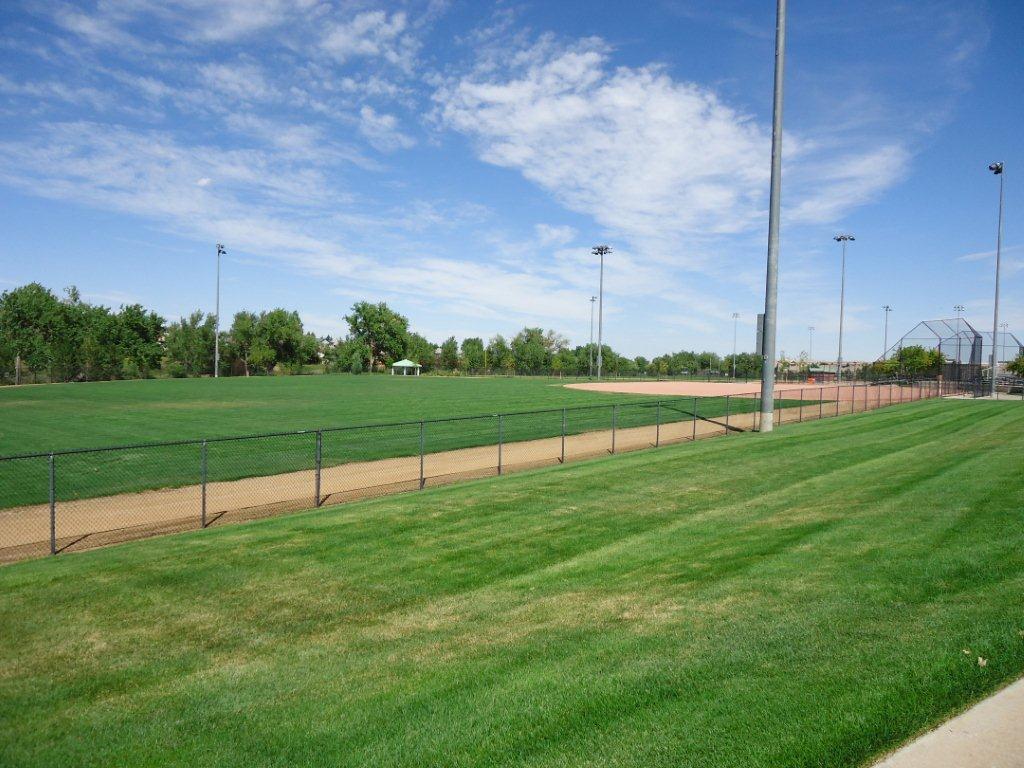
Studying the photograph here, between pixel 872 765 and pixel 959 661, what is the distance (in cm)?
A: 157

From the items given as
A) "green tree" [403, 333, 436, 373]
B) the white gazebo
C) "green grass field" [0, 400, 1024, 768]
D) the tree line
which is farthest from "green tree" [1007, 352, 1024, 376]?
"green tree" [403, 333, 436, 373]

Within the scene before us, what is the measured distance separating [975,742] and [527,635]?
332 cm

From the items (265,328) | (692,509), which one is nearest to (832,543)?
(692,509)

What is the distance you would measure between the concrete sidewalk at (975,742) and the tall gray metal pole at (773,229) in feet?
60.8

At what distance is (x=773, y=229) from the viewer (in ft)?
69.5

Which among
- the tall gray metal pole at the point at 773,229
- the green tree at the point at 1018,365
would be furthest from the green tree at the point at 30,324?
the green tree at the point at 1018,365

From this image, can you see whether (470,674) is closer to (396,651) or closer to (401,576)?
(396,651)

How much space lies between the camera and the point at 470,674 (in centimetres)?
518

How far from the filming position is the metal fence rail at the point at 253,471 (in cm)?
1162

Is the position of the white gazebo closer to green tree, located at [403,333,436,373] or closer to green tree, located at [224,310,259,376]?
green tree, located at [403,333,436,373]

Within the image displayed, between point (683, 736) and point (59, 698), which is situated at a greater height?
point (683, 736)

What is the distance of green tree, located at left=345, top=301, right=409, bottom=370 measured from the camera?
448ft

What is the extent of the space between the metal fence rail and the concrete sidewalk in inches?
404

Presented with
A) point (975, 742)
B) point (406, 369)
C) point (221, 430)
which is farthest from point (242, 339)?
A: point (975, 742)
